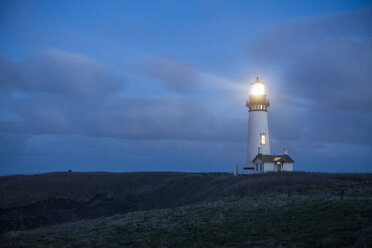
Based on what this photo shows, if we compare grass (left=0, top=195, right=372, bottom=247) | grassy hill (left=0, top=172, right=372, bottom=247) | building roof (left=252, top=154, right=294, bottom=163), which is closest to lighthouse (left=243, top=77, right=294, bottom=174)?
building roof (left=252, top=154, right=294, bottom=163)

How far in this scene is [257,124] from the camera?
48.1 metres

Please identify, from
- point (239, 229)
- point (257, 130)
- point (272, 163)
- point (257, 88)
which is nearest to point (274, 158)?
point (272, 163)

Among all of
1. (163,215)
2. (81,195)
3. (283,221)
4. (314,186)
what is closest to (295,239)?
(283,221)

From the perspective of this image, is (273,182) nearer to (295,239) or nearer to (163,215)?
(163,215)

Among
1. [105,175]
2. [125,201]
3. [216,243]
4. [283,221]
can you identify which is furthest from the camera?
[105,175]

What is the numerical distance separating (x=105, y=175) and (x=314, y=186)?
3512cm

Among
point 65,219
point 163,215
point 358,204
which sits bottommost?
point 65,219

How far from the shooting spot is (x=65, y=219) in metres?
33.4

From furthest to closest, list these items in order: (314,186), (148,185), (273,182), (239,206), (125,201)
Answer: (148,185) → (125,201) → (273,182) → (314,186) → (239,206)

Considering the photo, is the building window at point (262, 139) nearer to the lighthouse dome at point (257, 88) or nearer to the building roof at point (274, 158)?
the building roof at point (274, 158)

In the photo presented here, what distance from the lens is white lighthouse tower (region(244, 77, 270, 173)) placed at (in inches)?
1874

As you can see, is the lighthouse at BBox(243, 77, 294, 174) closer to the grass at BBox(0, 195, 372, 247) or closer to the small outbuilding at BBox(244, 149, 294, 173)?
the small outbuilding at BBox(244, 149, 294, 173)

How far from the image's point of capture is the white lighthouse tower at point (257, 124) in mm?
47594

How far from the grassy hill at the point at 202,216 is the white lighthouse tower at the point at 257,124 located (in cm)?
935
